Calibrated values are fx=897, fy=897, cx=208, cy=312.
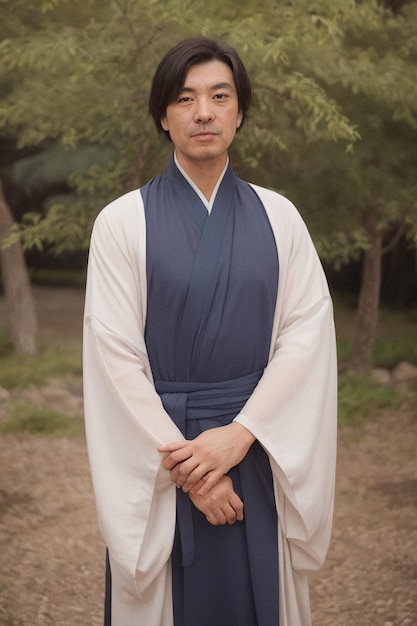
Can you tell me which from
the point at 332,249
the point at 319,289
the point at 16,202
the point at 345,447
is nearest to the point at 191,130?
the point at 319,289

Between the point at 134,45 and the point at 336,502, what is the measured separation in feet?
8.77

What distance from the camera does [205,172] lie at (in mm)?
1934

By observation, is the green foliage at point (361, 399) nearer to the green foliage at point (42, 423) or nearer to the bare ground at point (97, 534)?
the bare ground at point (97, 534)

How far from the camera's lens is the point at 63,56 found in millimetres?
4547

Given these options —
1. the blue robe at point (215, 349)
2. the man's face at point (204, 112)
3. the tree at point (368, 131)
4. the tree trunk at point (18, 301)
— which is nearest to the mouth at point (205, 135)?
the man's face at point (204, 112)

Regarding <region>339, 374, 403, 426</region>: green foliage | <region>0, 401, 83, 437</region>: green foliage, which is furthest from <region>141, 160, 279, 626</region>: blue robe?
<region>339, 374, 403, 426</region>: green foliage

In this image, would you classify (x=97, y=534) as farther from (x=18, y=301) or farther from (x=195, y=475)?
(x=18, y=301)

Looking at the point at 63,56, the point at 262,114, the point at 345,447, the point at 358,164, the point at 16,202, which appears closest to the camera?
the point at 63,56

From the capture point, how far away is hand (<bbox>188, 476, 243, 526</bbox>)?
72.4 inches

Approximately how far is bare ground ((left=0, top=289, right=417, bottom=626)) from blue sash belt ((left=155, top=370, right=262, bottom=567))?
1740 mm

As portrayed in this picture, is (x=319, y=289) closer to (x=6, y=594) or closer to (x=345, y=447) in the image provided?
(x=6, y=594)

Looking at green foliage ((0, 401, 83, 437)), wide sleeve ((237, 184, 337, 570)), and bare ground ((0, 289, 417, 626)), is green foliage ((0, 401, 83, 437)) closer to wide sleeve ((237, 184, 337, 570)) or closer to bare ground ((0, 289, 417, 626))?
bare ground ((0, 289, 417, 626))

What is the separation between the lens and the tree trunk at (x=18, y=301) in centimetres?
722

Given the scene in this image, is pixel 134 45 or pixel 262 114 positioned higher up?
pixel 134 45
